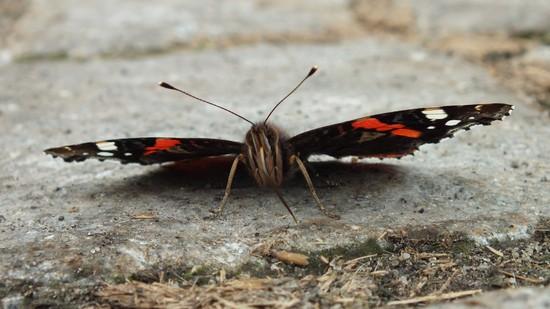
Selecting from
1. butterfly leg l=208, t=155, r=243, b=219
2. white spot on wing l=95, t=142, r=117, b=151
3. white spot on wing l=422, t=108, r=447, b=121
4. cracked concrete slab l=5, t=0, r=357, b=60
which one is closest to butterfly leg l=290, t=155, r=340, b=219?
butterfly leg l=208, t=155, r=243, b=219

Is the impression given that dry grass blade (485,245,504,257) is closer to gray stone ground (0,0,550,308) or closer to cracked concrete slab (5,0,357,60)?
gray stone ground (0,0,550,308)

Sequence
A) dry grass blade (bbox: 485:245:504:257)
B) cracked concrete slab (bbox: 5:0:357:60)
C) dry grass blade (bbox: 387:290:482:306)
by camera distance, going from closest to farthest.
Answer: dry grass blade (bbox: 387:290:482:306) < dry grass blade (bbox: 485:245:504:257) < cracked concrete slab (bbox: 5:0:357:60)

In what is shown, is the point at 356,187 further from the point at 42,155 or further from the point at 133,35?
the point at 133,35

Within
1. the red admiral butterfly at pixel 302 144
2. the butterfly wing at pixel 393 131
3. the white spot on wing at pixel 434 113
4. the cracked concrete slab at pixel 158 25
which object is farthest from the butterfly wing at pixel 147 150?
the cracked concrete slab at pixel 158 25

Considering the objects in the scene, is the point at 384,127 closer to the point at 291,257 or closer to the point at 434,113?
the point at 434,113

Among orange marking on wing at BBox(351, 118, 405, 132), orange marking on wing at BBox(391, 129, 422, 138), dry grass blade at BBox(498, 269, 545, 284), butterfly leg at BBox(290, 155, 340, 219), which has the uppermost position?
orange marking on wing at BBox(351, 118, 405, 132)

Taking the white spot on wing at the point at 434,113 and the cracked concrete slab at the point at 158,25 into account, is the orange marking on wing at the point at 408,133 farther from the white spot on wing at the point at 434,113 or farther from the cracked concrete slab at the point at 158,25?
the cracked concrete slab at the point at 158,25
